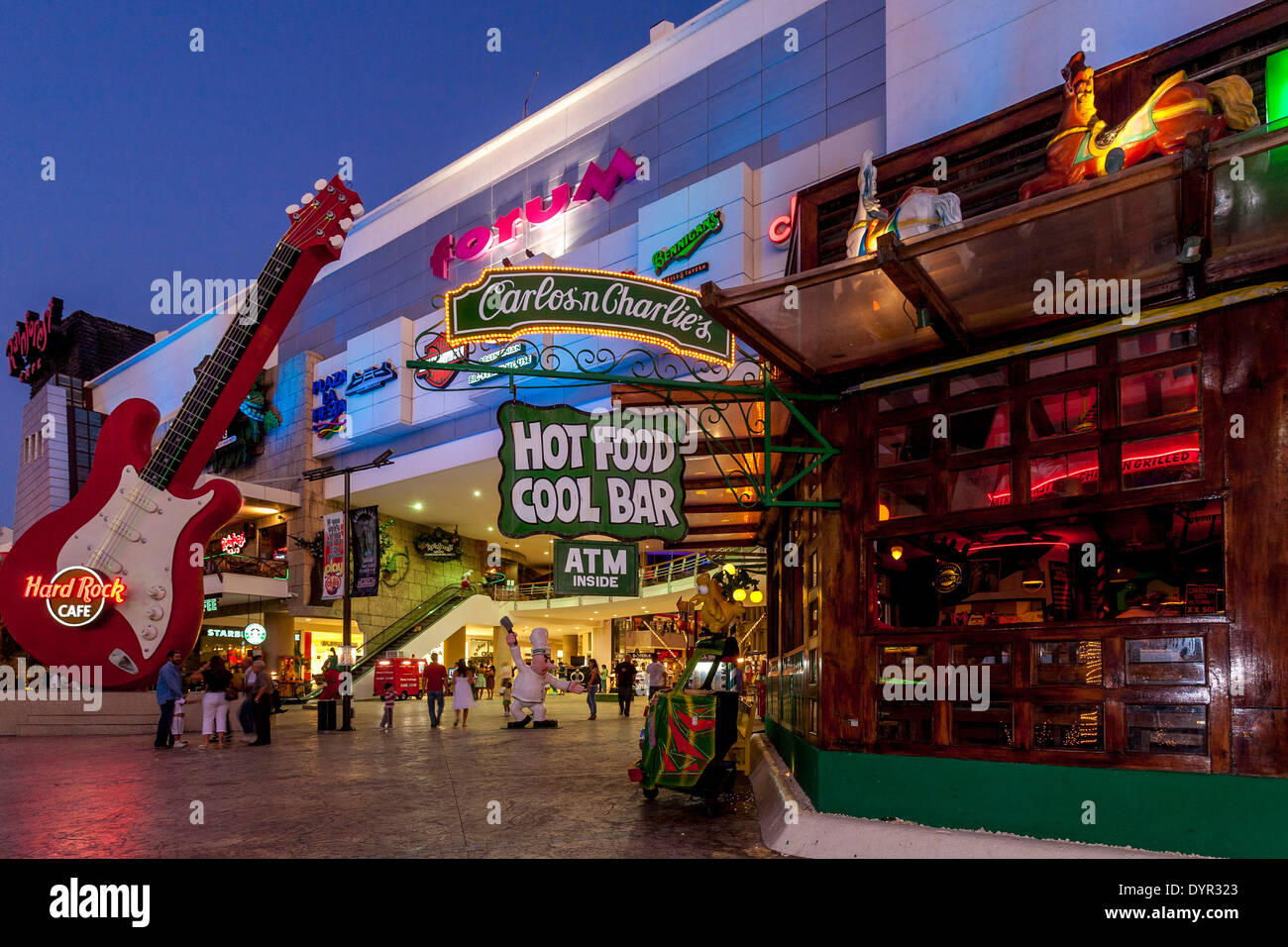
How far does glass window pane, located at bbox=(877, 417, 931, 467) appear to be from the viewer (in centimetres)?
742

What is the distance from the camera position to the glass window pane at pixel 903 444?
7.42 m

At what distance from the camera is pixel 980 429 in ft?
24.7

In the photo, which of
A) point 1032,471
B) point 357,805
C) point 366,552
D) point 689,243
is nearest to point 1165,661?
point 1032,471

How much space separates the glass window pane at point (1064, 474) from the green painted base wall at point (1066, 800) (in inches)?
80.1

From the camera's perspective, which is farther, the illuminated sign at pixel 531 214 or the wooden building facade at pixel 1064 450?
the illuminated sign at pixel 531 214

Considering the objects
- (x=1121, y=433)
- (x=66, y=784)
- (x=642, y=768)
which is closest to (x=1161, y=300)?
(x=1121, y=433)

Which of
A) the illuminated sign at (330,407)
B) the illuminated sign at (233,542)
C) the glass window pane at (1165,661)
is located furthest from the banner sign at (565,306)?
the illuminated sign at (233,542)

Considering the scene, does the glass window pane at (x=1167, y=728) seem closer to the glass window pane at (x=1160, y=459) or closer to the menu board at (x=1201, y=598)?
the menu board at (x=1201, y=598)

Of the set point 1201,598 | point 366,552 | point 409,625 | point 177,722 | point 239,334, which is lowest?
point 409,625

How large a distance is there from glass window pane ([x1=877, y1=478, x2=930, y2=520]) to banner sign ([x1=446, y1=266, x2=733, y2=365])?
7.33ft

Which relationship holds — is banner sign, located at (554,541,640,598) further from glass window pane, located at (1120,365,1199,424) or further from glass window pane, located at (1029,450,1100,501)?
glass window pane, located at (1120,365,1199,424)

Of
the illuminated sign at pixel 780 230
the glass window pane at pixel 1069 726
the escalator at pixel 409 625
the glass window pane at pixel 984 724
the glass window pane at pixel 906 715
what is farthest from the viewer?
→ the escalator at pixel 409 625

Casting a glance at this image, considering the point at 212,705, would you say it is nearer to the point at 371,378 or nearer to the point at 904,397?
the point at 904,397

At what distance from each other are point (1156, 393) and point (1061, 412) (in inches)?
37.3
